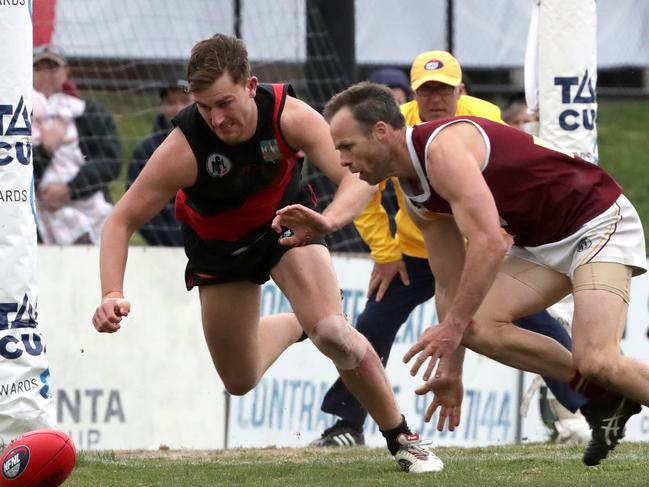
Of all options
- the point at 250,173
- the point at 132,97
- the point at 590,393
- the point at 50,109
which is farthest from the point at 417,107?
the point at 132,97

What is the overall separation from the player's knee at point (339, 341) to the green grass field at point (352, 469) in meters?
0.57

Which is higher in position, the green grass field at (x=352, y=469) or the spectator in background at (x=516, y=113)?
the spectator in background at (x=516, y=113)

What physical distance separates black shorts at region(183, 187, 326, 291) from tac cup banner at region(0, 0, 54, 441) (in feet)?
2.84

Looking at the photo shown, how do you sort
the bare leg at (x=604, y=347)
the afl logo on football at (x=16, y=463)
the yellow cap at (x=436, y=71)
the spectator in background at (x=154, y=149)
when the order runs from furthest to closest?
Result: the spectator in background at (x=154, y=149) < the yellow cap at (x=436, y=71) < the bare leg at (x=604, y=347) < the afl logo on football at (x=16, y=463)

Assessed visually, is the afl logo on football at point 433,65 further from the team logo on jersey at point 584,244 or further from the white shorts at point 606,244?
the team logo on jersey at point 584,244

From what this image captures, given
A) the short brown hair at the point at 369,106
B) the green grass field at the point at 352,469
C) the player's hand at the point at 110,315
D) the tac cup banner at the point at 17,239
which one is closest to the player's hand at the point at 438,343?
the green grass field at the point at 352,469

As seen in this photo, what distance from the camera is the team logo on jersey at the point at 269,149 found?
6.50 metres

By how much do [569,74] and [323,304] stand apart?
299 cm

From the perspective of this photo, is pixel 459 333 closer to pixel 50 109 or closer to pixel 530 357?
pixel 530 357

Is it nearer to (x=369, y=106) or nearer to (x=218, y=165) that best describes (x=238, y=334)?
(x=218, y=165)

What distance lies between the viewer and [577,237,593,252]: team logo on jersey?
20.3ft

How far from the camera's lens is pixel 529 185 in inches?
242

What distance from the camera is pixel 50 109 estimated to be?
10594 mm

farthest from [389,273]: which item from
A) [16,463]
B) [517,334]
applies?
[16,463]
